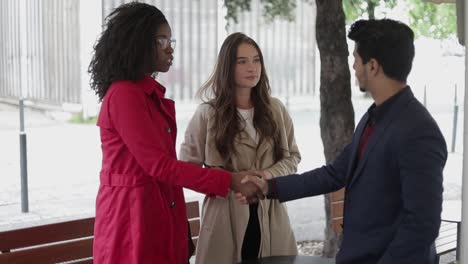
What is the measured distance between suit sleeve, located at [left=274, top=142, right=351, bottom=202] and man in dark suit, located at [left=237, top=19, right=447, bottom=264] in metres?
0.36

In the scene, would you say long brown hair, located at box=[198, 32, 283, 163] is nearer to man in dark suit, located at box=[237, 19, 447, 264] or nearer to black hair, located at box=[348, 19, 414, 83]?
man in dark suit, located at box=[237, 19, 447, 264]

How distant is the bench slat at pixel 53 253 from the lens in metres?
3.23

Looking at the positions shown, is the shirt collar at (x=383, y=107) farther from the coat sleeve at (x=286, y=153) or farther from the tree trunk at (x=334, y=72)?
the tree trunk at (x=334, y=72)

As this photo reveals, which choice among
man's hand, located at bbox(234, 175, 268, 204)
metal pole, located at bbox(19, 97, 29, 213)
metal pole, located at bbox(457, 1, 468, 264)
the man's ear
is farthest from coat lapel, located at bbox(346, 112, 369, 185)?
metal pole, located at bbox(19, 97, 29, 213)

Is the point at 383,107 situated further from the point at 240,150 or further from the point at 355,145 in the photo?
the point at 240,150

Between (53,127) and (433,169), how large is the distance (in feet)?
34.5

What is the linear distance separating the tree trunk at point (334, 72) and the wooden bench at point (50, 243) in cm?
205

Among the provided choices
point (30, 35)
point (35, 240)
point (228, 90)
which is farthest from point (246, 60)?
point (30, 35)

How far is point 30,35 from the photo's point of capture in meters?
10.3

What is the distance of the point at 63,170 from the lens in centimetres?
995

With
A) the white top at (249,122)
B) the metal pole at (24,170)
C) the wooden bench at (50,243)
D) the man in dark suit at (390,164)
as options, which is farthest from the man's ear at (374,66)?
the metal pole at (24,170)

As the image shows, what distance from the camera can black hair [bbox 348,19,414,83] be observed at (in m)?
2.07

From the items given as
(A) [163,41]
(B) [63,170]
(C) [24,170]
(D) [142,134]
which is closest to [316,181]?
(D) [142,134]

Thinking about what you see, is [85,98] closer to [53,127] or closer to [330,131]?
[53,127]
